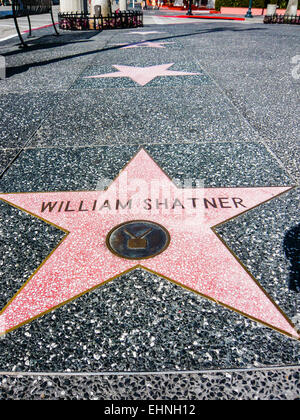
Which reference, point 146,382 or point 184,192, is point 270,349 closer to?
point 146,382

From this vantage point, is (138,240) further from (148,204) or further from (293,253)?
(293,253)

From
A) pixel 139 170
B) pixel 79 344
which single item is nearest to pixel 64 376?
pixel 79 344

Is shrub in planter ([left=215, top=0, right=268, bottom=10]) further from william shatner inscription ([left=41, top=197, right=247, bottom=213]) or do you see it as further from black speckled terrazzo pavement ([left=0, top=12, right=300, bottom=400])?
william shatner inscription ([left=41, top=197, right=247, bottom=213])

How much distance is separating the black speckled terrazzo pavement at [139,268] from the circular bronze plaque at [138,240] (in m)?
0.13

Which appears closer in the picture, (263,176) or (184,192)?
(184,192)

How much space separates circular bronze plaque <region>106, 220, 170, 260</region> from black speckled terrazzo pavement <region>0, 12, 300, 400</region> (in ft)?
0.43

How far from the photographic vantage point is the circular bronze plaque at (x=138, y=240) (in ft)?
6.38

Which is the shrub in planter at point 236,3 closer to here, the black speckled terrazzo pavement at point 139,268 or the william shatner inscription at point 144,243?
the black speckled terrazzo pavement at point 139,268

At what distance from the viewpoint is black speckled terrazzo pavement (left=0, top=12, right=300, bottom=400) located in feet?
4.46

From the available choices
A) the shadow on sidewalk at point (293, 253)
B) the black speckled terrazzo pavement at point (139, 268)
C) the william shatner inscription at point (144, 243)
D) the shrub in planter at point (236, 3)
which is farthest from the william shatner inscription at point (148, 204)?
the shrub in planter at point (236, 3)

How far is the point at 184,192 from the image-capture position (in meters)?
2.51
